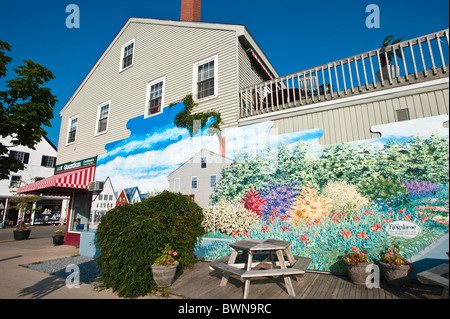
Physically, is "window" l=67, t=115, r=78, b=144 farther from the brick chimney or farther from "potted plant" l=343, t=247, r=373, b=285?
"potted plant" l=343, t=247, r=373, b=285

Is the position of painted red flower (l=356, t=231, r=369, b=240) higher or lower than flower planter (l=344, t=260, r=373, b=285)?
higher

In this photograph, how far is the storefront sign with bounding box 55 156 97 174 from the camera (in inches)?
484

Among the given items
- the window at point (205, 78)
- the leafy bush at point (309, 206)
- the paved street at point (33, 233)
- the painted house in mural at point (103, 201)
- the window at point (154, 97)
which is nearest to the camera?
the leafy bush at point (309, 206)

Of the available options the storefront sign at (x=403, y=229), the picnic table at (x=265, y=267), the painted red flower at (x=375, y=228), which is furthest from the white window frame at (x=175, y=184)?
the storefront sign at (x=403, y=229)

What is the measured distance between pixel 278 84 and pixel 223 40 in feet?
9.34

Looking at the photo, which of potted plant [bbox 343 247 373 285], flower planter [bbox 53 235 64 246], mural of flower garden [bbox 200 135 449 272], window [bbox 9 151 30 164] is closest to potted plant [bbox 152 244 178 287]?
mural of flower garden [bbox 200 135 449 272]

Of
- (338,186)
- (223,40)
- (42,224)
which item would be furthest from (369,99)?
(42,224)

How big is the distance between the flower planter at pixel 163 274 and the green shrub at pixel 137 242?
0.11 metres

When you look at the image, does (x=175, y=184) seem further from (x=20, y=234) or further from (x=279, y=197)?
(x=20, y=234)

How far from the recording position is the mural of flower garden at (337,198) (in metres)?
4.84

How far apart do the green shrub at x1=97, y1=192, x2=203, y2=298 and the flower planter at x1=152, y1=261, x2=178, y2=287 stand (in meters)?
0.11

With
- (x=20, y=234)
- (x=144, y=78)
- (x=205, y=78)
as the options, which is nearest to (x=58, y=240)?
(x=20, y=234)

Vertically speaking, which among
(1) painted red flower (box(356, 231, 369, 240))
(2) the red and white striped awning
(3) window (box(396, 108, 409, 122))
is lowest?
(1) painted red flower (box(356, 231, 369, 240))

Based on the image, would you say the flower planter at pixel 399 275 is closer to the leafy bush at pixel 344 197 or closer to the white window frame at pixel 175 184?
the leafy bush at pixel 344 197
